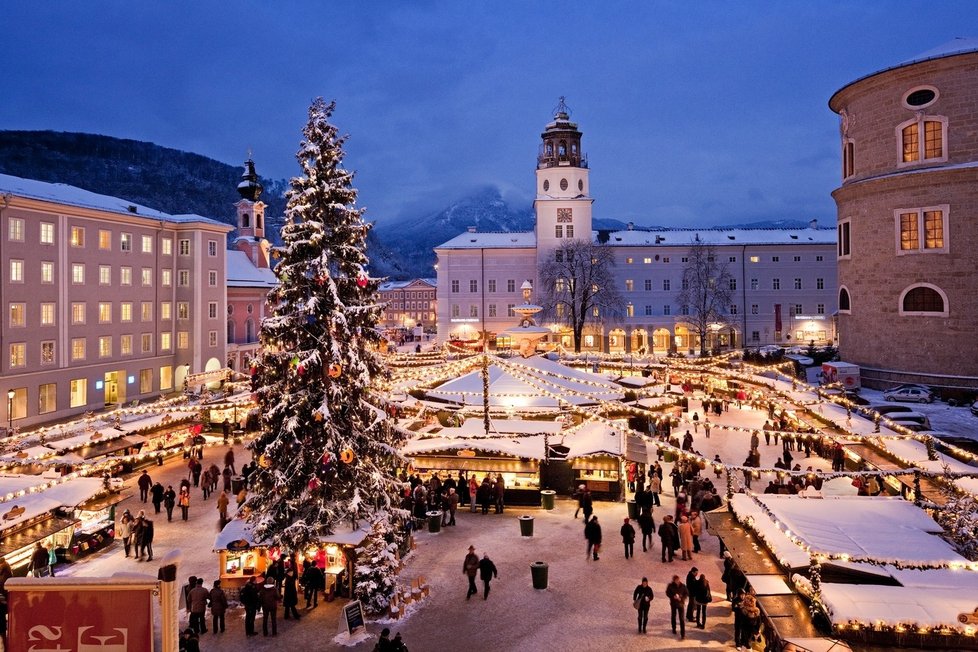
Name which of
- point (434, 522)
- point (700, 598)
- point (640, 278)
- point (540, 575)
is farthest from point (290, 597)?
point (640, 278)

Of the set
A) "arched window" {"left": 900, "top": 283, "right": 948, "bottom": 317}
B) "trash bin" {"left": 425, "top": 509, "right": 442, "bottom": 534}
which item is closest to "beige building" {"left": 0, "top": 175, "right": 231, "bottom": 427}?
"trash bin" {"left": 425, "top": 509, "right": 442, "bottom": 534}

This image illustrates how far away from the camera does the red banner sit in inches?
175

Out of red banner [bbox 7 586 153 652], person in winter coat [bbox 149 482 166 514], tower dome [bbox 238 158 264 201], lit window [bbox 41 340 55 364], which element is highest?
tower dome [bbox 238 158 264 201]

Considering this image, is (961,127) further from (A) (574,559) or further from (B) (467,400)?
(A) (574,559)

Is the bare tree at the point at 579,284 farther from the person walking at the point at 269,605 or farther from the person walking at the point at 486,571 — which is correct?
the person walking at the point at 269,605

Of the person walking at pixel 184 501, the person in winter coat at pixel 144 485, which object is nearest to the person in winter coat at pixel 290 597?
the person walking at pixel 184 501

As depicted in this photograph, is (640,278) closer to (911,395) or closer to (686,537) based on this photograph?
(911,395)

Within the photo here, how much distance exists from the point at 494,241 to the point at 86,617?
221 feet

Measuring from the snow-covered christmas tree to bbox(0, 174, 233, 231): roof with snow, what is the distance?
2842 centimetres

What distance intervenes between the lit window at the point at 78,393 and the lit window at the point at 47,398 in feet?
3.63

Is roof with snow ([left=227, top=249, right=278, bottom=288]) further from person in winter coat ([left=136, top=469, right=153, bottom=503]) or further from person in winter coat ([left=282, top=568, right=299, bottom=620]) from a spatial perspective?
person in winter coat ([left=282, top=568, right=299, bottom=620])

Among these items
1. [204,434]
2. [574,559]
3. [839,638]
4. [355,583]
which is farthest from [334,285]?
[204,434]

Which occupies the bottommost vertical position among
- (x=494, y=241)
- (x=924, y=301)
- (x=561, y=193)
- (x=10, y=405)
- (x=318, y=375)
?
(x=10, y=405)

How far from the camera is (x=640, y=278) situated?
68125 millimetres
